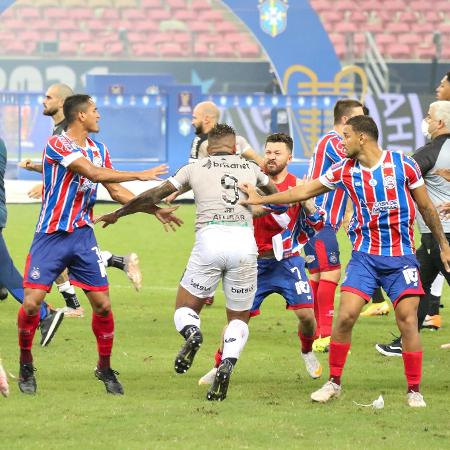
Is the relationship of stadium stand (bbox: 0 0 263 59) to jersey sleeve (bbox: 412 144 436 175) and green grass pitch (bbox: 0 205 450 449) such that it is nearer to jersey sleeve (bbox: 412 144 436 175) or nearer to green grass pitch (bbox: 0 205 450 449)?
green grass pitch (bbox: 0 205 450 449)

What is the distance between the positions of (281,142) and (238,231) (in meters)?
1.19

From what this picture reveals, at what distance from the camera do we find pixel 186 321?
294 inches

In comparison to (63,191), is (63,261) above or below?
below

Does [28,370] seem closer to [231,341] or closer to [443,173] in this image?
[231,341]

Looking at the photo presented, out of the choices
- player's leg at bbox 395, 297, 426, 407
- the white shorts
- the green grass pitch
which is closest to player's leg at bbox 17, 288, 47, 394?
the green grass pitch

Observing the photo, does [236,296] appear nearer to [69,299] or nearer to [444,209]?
[444,209]

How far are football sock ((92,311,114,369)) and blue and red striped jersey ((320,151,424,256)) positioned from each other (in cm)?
163

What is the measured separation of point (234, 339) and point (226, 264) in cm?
46

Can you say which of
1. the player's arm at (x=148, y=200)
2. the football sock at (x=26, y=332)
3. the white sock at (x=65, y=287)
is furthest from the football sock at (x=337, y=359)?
the white sock at (x=65, y=287)

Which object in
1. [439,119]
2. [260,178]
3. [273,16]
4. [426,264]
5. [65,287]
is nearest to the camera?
[260,178]

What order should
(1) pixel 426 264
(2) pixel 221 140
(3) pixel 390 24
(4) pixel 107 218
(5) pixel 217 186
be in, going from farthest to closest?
1. (3) pixel 390 24
2. (1) pixel 426 264
3. (4) pixel 107 218
4. (2) pixel 221 140
5. (5) pixel 217 186

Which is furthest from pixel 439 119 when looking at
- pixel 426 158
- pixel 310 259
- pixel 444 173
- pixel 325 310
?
pixel 325 310

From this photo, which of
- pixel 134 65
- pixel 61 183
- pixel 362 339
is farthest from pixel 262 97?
pixel 61 183

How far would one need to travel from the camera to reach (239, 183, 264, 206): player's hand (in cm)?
740
